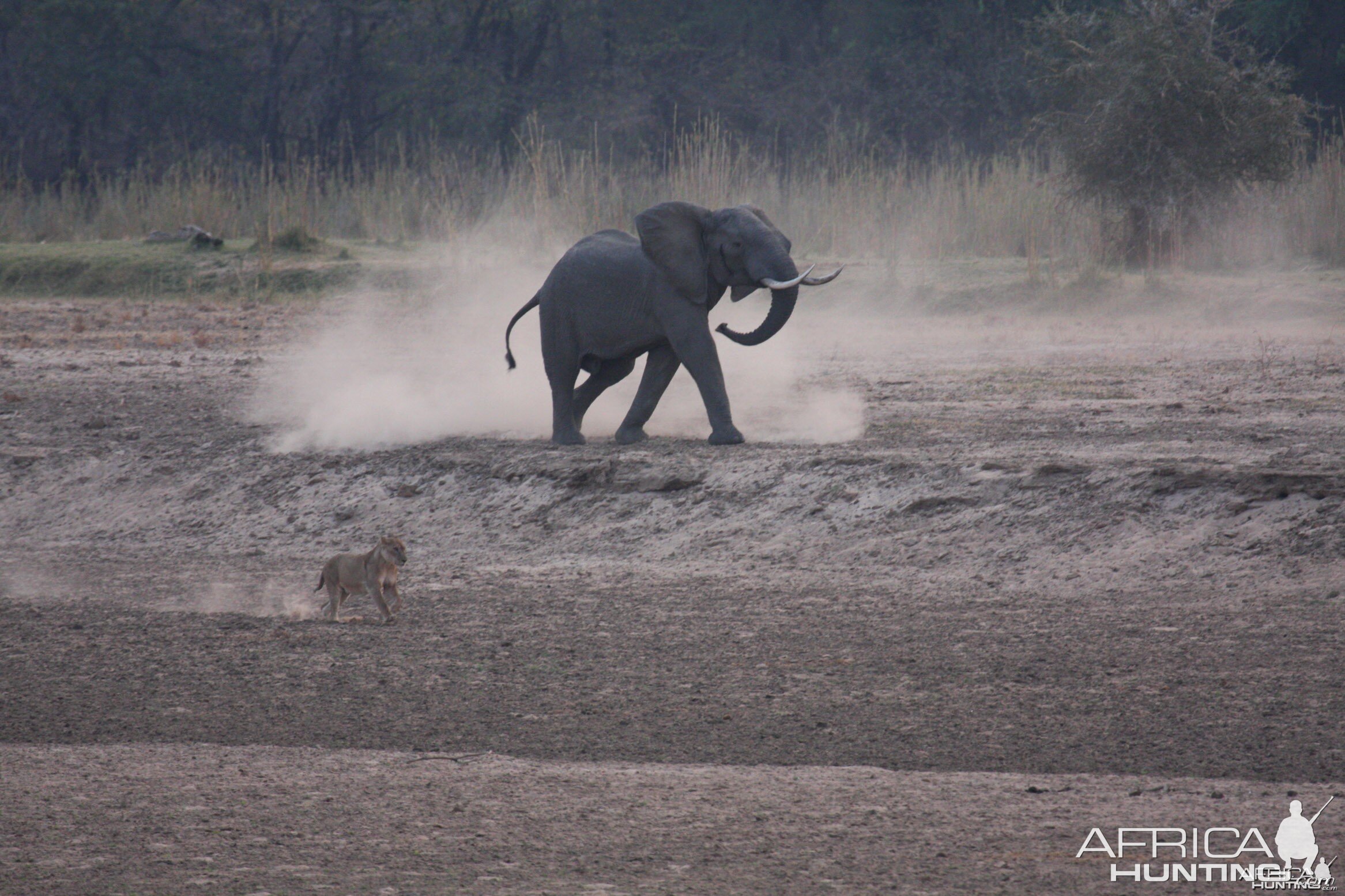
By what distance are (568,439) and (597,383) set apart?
50 centimetres

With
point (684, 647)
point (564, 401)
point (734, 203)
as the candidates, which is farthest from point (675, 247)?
point (734, 203)

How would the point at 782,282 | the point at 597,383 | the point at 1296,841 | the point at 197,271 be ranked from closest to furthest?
the point at 1296,841 < the point at 782,282 < the point at 597,383 < the point at 197,271

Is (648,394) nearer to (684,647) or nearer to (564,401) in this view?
(564,401)

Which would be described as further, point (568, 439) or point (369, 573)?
point (568, 439)

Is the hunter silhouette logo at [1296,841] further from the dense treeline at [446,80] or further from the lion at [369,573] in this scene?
the dense treeline at [446,80]

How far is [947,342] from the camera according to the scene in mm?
16656

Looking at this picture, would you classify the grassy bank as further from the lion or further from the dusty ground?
the lion

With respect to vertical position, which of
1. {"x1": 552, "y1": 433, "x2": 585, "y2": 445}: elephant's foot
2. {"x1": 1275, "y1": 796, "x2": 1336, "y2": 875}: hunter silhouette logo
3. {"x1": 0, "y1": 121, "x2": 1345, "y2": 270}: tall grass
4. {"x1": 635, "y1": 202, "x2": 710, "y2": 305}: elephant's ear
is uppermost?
{"x1": 0, "y1": 121, "x2": 1345, "y2": 270}: tall grass

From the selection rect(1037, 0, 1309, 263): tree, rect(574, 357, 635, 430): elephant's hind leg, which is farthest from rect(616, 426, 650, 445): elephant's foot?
rect(1037, 0, 1309, 263): tree

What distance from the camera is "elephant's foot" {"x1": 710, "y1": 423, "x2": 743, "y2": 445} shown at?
398 inches

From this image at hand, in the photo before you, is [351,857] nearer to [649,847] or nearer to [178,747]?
[649,847]

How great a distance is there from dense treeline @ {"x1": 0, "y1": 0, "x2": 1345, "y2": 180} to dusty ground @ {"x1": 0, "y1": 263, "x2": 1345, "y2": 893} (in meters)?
23.1

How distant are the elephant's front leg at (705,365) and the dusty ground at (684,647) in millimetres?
555

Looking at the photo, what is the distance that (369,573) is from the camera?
689 cm
